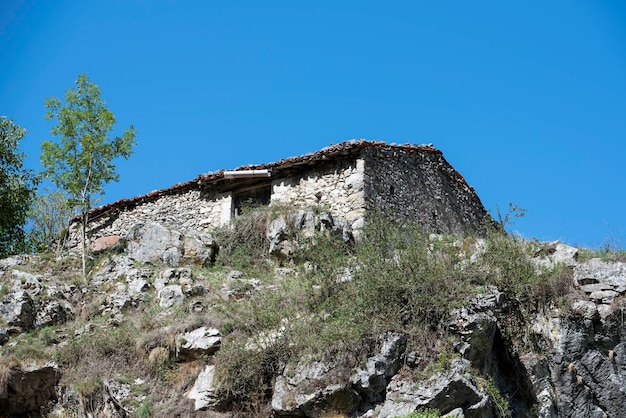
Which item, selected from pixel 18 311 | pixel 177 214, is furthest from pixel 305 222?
pixel 18 311

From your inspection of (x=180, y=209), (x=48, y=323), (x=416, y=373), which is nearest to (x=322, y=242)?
(x=416, y=373)

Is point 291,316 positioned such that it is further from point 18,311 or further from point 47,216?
point 47,216

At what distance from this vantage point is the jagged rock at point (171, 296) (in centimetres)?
1627

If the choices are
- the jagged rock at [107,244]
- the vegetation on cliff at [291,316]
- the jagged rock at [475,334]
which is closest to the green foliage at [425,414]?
the vegetation on cliff at [291,316]

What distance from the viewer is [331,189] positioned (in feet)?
66.2

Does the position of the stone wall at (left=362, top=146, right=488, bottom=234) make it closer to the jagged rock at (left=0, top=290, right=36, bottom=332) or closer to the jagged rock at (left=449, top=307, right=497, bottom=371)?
the jagged rock at (left=449, top=307, right=497, bottom=371)

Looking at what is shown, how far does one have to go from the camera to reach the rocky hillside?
41.0 feet

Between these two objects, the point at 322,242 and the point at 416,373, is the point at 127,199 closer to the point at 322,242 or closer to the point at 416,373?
the point at 322,242

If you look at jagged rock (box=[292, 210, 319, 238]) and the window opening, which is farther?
the window opening

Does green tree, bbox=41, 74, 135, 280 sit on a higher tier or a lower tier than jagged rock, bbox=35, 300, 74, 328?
higher

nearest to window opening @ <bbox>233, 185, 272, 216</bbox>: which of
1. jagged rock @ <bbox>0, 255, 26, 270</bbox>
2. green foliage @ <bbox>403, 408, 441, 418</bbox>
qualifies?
jagged rock @ <bbox>0, 255, 26, 270</bbox>

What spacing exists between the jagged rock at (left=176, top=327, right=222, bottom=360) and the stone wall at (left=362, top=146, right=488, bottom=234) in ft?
21.7

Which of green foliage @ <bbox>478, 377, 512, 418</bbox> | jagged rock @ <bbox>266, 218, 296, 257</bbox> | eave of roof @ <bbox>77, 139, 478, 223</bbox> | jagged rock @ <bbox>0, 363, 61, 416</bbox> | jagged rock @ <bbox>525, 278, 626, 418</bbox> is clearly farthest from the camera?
eave of roof @ <bbox>77, 139, 478, 223</bbox>

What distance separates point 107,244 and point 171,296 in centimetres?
525
